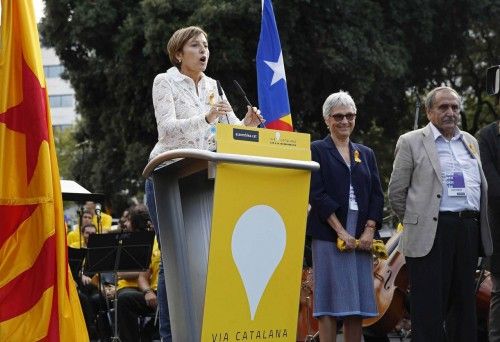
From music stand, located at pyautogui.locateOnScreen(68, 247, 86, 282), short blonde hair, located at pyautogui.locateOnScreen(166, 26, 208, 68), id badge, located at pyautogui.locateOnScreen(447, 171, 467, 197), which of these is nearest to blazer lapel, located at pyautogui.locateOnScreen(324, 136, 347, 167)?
id badge, located at pyautogui.locateOnScreen(447, 171, 467, 197)

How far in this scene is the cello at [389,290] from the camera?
9305 millimetres

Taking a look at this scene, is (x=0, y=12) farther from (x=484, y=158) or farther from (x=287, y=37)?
(x=287, y=37)

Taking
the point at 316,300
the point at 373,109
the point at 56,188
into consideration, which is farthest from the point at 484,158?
the point at 373,109

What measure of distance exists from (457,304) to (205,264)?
10.1 ft

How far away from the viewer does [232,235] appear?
14.4 ft

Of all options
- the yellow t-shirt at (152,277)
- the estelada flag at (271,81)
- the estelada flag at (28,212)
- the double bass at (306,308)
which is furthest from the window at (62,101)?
the estelada flag at (28,212)

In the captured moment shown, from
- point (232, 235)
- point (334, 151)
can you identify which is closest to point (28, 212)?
point (232, 235)

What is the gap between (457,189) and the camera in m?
7.09

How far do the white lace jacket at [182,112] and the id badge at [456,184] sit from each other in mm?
2036

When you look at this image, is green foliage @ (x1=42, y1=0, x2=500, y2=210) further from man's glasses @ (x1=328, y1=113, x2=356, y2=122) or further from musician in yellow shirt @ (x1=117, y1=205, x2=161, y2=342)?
man's glasses @ (x1=328, y1=113, x2=356, y2=122)

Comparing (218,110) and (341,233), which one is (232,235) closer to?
(218,110)

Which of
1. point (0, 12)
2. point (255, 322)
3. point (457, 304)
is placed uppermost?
point (0, 12)

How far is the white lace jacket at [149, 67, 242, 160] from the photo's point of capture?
221 inches

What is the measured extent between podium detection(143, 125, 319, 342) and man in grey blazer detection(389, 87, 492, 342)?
2.62 metres
